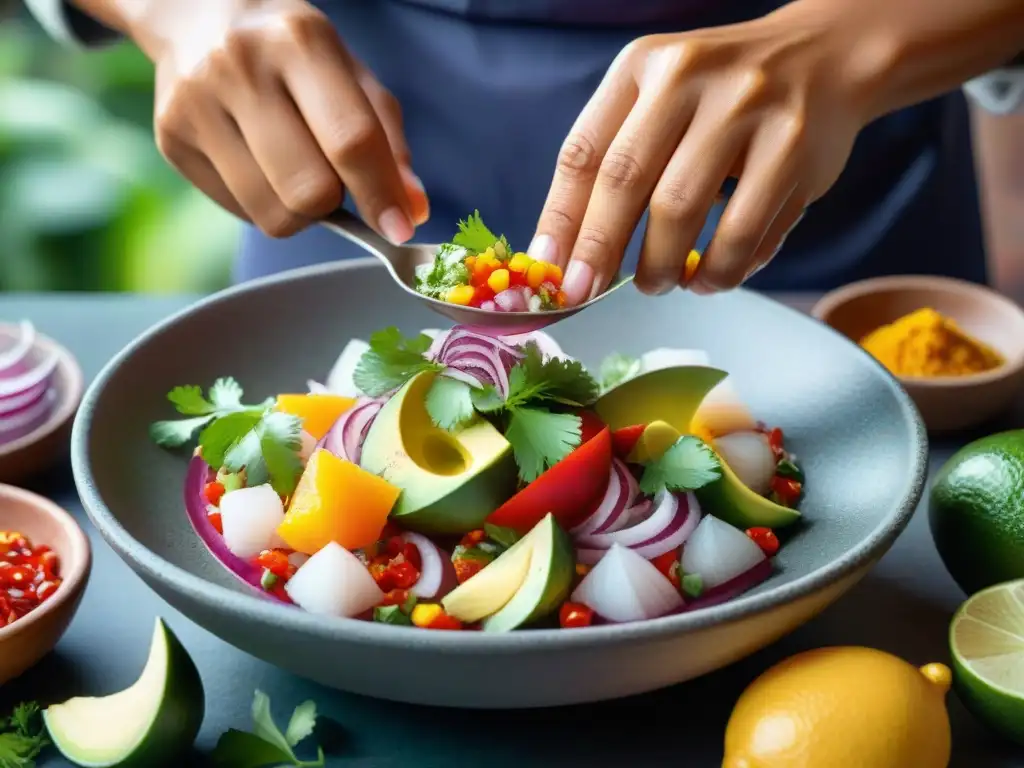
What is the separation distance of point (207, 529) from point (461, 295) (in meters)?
0.44

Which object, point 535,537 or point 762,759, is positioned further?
point 535,537

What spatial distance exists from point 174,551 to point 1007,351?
54.4 inches

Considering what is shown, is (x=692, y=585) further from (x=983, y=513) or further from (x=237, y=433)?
(x=237, y=433)

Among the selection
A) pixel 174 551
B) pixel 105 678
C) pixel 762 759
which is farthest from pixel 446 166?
pixel 762 759

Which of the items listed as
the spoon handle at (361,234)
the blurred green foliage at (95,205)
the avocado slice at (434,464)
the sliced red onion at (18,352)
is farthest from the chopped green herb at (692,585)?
the blurred green foliage at (95,205)

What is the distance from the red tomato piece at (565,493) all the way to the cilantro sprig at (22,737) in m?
0.54

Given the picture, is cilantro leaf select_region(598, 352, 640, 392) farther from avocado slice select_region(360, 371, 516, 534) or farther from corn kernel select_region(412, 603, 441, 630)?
corn kernel select_region(412, 603, 441, 630)

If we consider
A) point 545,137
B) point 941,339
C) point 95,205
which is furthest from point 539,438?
point 95,205

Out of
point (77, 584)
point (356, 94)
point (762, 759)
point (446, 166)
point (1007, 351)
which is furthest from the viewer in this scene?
point (446, 166)

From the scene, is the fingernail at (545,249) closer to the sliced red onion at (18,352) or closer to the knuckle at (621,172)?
the knuckle at (621,172)

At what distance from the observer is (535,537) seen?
1.34m

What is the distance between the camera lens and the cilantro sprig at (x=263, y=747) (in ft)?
4.14

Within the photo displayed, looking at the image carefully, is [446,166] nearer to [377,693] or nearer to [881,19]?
[881,19]

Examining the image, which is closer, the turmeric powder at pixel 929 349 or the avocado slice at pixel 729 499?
the avocado slice at pixel 729 499
